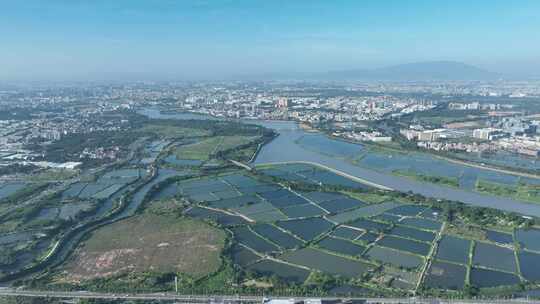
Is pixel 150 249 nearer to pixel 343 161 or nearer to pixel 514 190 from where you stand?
pixel 343 161

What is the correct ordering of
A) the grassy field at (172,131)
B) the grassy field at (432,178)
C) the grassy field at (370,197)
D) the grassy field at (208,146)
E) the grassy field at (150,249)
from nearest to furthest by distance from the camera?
the grassy field at (150,249), the grassy field at (370,197), the grassy field at (432,178), the grassy field at (208,146), the grassy field at (172,131)

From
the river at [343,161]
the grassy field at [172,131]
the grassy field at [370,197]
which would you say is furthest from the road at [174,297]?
the grassy field at [172,131]

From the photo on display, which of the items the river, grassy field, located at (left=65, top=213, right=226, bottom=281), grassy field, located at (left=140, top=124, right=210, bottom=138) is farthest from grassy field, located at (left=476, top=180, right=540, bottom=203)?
grassy field, located at (left=140, top=124, right=210, bottom=138)

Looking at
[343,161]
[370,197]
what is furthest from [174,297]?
[343,161]

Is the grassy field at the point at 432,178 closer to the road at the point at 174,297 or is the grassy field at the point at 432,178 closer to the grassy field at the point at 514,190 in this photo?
the grassy field at the point at 514,190

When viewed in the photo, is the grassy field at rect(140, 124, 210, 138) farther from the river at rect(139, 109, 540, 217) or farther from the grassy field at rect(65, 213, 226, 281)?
the grassy field at rect(65, 213, 226, 281)

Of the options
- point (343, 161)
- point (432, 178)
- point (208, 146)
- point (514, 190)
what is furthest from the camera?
point (208, 146)

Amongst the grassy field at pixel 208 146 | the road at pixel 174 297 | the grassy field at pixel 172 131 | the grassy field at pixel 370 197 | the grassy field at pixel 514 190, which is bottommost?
the road at pixel 174 297

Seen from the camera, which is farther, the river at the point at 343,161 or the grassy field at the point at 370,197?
the grassy field at the point at 370,197
